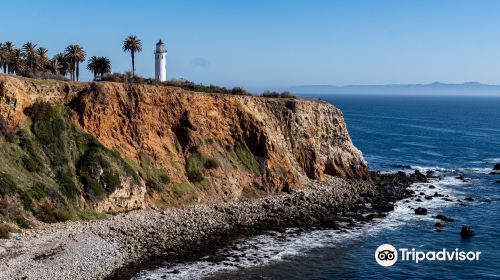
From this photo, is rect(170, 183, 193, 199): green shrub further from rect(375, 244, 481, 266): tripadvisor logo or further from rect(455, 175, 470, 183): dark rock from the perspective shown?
rect(455, 175, 470, 183): dark rock

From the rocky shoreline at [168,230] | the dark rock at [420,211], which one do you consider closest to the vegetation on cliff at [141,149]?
the rocky shoreline at [168,230]

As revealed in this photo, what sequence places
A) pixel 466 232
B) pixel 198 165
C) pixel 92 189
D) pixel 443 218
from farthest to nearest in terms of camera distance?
pixel 198 165, pixel 443 218, pixel 466 232, pixel 92 189

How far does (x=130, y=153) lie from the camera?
5569 cm

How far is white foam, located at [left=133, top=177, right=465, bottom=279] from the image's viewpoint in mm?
39219

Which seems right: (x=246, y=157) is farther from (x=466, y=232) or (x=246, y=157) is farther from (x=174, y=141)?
(x=466, y=232)

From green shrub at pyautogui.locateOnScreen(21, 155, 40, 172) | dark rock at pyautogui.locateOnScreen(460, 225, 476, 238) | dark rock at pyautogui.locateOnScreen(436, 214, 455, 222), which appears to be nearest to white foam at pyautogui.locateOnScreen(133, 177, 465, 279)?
dark rock at pyautogui.locateOnScreen(436, 214, 455, 222)

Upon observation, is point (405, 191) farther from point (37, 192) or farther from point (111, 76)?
point (37, 192)

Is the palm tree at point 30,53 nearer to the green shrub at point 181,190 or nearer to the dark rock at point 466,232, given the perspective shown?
the green shrub at point 181,190

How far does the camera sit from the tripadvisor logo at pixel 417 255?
43.6 m

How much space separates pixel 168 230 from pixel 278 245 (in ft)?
33.6

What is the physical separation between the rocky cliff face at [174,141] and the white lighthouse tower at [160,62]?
16.8m

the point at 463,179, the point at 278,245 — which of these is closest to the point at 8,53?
the point at 278,245

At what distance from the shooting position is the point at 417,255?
4459 cm

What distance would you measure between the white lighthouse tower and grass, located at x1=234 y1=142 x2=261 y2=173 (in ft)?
65.6
